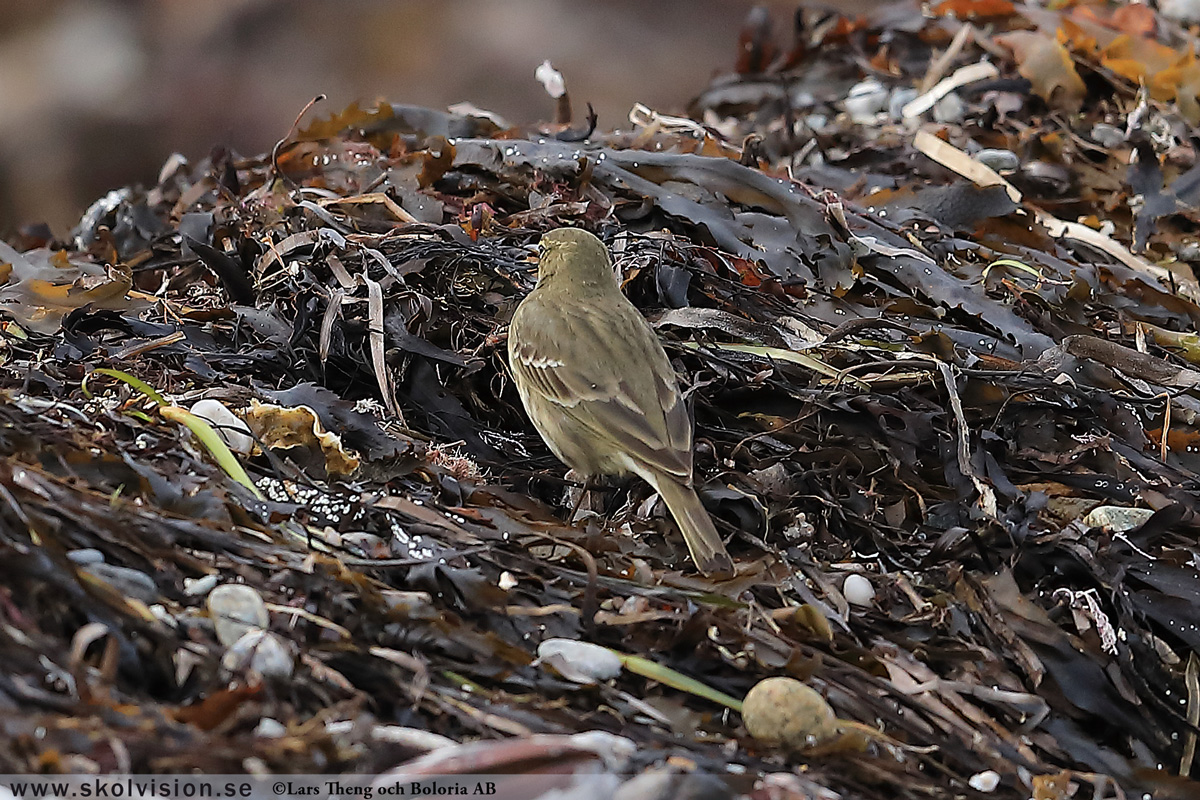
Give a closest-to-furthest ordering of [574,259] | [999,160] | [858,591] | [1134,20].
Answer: [858,591] < [574,259] < [999,160] < [1134,20]

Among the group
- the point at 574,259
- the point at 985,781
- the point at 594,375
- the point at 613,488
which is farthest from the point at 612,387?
the point at 985,781

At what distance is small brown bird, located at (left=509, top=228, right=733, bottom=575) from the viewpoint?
8.96 ft

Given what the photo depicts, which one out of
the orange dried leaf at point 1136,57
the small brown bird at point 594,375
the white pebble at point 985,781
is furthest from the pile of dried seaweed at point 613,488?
the orange dried leaf at point 1136,57

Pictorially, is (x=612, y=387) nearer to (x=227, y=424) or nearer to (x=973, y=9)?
(x=227, y=424)

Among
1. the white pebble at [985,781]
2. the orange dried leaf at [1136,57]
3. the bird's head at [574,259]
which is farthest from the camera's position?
the orange dried leaf at [1136,57]

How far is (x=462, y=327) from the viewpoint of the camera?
10.6ft

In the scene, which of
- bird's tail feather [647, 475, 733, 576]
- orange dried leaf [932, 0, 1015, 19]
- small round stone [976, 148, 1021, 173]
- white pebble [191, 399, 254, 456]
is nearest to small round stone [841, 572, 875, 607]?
bird's tail feather [647, 475, 733, 576]

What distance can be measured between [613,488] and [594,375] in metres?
0.30

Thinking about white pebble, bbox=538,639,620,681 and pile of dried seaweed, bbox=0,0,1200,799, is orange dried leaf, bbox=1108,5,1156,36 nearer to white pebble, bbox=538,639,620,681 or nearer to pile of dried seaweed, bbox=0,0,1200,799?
pile of dried seaweed, bbox=0,0,1200,799

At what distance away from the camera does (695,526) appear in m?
2.50

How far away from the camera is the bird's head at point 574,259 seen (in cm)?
310

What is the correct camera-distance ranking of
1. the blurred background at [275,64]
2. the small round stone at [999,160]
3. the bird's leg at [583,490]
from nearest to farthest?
the bird's leg at [583,490] < the small round stone at [999,160] < the blurred background at [275,64]

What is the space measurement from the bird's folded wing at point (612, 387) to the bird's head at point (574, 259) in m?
0.15

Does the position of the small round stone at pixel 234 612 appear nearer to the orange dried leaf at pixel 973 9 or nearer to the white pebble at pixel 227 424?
the white pebble at pixel 227 424
